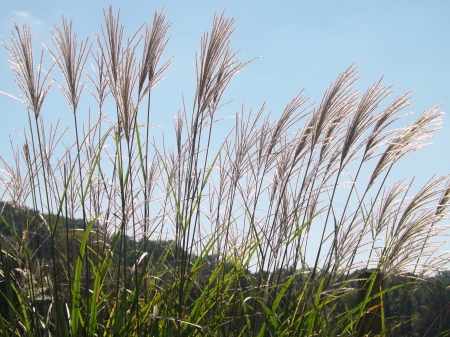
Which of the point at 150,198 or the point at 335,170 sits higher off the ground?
the point at 335,170

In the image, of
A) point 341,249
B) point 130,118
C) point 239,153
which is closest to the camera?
point 130,118

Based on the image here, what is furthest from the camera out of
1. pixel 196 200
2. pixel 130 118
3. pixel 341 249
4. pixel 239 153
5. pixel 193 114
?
pixel 239 153

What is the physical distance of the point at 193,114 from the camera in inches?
84.4

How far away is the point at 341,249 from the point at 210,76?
101cm

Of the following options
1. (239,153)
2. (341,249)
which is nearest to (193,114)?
(239,153)

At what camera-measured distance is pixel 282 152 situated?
8.63 feet

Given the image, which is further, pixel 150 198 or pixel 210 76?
pixel 150 198

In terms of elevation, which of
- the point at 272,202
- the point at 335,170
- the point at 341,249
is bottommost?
the point at 341,249

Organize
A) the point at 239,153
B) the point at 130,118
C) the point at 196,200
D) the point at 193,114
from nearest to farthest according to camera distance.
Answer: the point at 130,118, the point at 193,114, the point at 196,200, the point at 239,153

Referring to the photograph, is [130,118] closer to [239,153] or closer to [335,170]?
[239,153]

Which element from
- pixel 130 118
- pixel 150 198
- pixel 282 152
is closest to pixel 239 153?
pixel 282 152

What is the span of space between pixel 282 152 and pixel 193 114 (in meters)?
0.65

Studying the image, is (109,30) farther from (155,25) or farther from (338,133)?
(338,133)

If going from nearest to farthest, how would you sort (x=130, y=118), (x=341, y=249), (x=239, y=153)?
(x=130, y=118), (x=341, y=249), (x=239, y=153)
